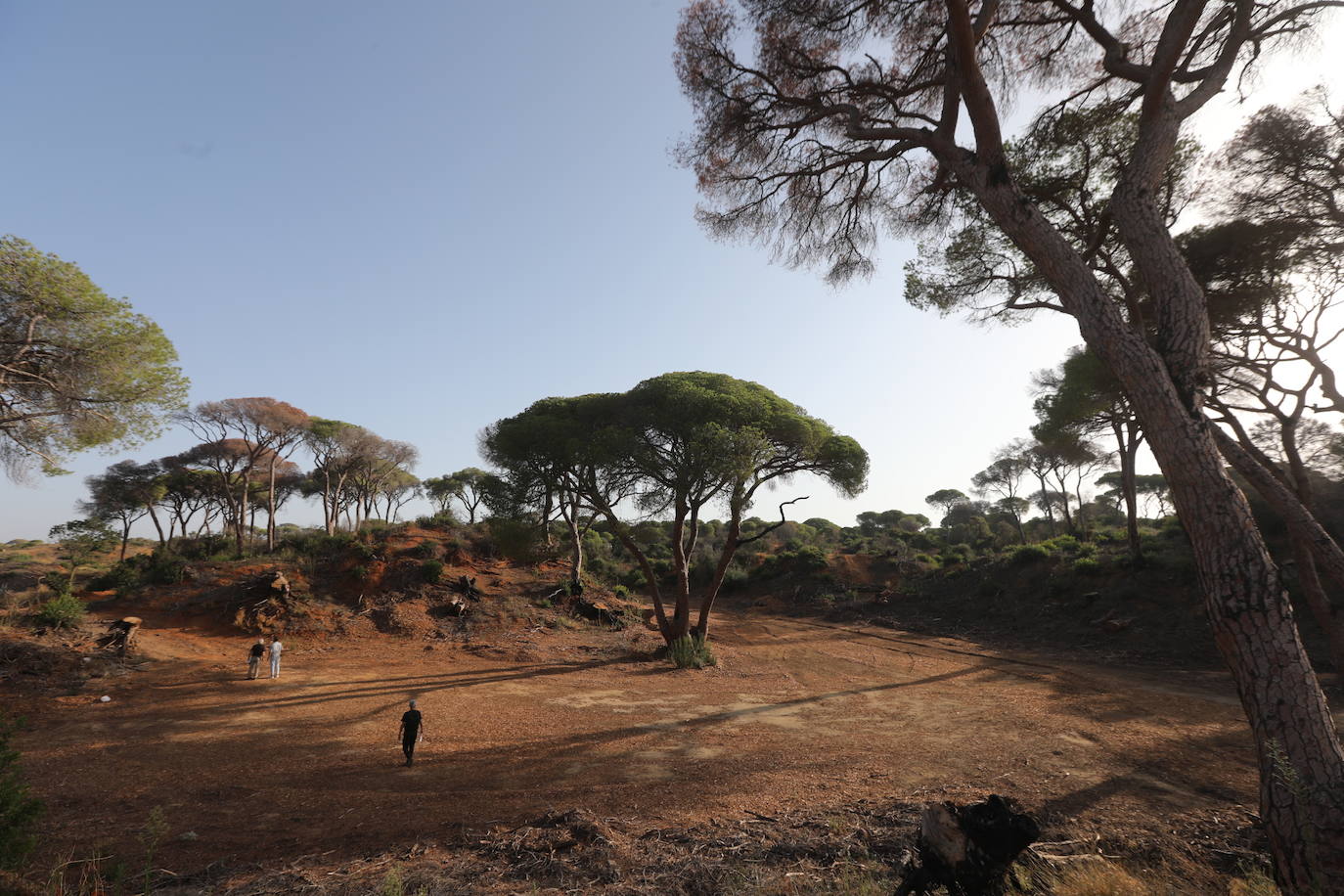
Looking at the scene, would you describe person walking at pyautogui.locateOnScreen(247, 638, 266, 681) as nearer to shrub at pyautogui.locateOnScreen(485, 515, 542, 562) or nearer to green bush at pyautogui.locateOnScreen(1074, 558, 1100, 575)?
shrub at pyautogui.locateOnScreen(485, 515, 542, 562)

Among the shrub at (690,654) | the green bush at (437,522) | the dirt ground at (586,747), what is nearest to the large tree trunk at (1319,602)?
the dirt ground at (586,747)

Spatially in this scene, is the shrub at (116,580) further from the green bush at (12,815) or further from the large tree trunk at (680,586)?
the green bush at (12,815)

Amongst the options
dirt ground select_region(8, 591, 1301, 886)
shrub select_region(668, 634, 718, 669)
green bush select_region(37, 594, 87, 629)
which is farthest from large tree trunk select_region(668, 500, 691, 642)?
green bush select_region(37, 594, 87, 629)

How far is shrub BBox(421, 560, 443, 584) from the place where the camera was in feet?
72.2

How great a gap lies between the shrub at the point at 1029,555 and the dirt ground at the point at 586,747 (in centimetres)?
Answer: 1095

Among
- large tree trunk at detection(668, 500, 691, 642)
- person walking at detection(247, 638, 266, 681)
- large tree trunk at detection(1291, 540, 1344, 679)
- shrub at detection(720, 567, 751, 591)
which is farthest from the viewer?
shrub at detection(720, 567, 751, 591)

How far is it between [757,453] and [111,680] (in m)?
16.1

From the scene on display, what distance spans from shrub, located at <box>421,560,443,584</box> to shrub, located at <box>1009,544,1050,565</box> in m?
26.4

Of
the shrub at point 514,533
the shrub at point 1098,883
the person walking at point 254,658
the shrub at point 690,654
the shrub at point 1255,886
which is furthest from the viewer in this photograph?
the shrub at point 514,533

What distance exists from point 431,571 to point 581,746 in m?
16.4

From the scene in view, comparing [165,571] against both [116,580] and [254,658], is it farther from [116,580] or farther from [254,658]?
[254,658]

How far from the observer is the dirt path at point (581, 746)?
5.88m

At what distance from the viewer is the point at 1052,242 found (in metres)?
5.05

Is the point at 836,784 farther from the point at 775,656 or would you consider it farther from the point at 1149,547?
the point at 1149,547
